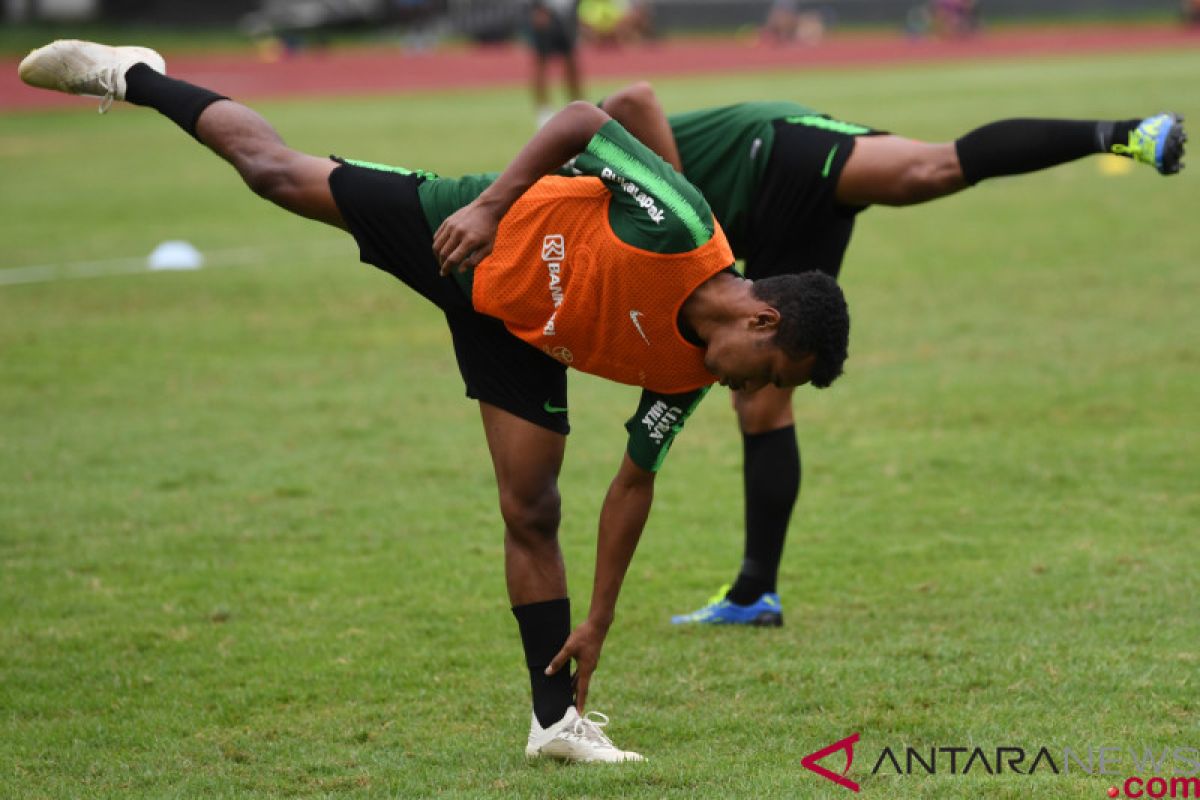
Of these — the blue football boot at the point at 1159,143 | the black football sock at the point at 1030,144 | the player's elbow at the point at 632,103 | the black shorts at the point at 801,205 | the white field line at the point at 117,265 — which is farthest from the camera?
the white field line at the point at 117,265

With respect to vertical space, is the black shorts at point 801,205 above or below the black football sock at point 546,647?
above

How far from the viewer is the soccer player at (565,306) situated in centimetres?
464

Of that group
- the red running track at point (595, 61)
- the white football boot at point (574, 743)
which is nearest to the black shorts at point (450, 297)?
the white football boot at point (574, 743)

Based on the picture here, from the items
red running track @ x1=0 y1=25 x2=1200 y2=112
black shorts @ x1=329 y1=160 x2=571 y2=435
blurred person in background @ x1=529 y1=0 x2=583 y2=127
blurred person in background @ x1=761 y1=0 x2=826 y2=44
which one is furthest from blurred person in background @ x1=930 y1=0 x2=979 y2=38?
black shorts @ x1=329 y1=160 x2=571 y2=435

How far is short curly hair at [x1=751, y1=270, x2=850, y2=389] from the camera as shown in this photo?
4566 mm

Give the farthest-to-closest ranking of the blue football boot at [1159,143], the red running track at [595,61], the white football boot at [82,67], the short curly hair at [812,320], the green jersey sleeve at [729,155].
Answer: the red running track at [595,61] < the green jersey sleeve at [729,155] < the white football boot at [82,67] < the blue football boot at [1159,143] < the short curly hair at [812,320]

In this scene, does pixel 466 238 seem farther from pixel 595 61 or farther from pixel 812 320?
pixel 595 61

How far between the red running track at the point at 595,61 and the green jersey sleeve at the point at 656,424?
30.0 m

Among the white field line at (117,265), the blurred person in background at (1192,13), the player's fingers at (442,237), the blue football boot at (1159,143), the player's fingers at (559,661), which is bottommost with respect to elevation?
the blurred person in background at (1192,13)

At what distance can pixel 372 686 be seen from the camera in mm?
5629

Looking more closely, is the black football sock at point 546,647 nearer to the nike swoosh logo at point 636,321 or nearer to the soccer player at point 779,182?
the nike swoosh logo at point 636,321

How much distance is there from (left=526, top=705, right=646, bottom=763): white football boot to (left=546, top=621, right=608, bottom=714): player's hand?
0.08 meters

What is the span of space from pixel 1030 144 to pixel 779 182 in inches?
39.8

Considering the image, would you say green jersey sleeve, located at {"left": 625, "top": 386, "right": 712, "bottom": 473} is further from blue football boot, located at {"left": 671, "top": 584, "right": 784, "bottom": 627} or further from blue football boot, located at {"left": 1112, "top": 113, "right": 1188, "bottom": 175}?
blue football boot, located at {"left": 1112, "top": 113, "right": 1188, "bottom": 175}
